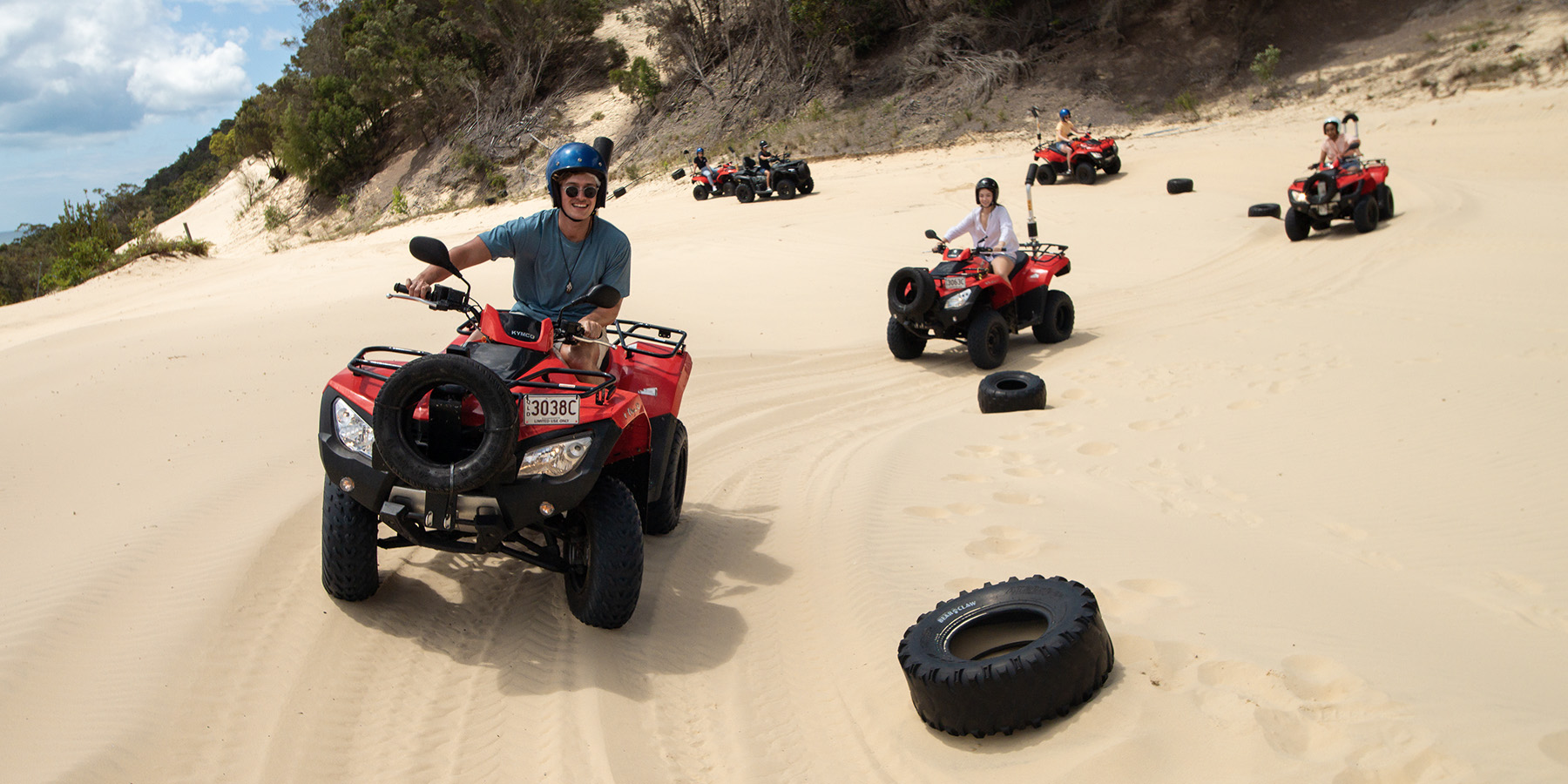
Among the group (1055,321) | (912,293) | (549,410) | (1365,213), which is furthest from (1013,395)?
(1365,213)

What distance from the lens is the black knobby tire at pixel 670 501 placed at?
208 inches

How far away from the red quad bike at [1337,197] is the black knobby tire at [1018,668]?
43.4 feet

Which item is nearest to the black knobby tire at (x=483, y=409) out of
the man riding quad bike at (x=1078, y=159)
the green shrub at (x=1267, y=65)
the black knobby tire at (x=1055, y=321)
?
the black knobby tire at (x=1055, y=321)

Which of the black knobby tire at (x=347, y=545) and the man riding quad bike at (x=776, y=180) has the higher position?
the man riding quad bike at (x=776, y=180)

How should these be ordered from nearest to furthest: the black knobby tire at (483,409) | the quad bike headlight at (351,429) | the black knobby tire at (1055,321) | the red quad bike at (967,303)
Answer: the black knobby tire at (483,409)
the quad bike headlight at (351,429)
the red quad bike at (967,303)
the black knobby tire at (1055,321)

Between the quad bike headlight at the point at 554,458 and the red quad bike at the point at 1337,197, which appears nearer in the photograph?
the quad bike headlight at the point at 554,458

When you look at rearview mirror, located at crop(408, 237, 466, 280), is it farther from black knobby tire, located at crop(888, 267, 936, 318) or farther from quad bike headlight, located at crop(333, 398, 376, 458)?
black knobby tire, located at crop(888, 267, 936, 318)

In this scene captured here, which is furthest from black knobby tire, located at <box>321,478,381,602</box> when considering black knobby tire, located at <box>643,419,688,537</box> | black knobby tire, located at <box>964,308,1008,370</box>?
black knobby tire, located at <box>964,308,1008,370</box>

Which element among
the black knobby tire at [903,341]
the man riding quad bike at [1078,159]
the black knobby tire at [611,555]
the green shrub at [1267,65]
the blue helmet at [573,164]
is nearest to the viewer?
the black knobby tire at [611,555]

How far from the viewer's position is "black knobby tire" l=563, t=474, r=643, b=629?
13.4 ft

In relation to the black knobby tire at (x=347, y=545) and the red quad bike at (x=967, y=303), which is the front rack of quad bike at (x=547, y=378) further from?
the red quad bike at (x=967, y=303)

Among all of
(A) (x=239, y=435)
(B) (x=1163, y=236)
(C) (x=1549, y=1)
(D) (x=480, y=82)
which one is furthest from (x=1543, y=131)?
(D) (x=480, y=82)

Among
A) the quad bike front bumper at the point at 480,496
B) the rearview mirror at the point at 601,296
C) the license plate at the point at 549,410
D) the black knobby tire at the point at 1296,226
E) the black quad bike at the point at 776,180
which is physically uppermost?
the black quad bike at the point at 776,180

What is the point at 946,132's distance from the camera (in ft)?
94.2
